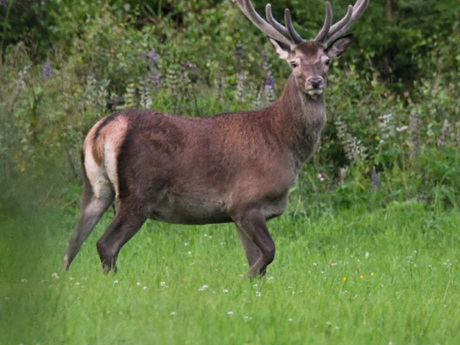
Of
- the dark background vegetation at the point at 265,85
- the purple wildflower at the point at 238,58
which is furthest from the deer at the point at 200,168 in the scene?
the purple wildflower at the point at 238,58

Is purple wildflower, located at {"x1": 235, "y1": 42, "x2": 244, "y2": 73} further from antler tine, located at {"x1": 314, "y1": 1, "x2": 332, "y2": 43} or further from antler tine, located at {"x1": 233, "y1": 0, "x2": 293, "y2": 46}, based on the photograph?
antler tine, located at {"x1": 314, "y1": 1, "x2": 332, "y2": 43}

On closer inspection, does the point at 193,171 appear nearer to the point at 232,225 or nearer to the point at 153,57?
the point at 232,225

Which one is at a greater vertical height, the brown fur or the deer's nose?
the deer's nose

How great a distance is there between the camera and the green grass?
16.8 ft

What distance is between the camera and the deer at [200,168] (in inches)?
327

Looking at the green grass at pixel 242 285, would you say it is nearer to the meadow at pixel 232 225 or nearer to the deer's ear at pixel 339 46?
the meadow at pixel 232 225

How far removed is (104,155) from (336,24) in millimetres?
2273

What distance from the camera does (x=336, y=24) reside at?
30.5 feet

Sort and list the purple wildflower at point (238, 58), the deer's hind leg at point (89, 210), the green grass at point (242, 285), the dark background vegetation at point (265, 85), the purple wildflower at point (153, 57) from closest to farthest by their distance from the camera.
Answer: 1. the green grass at point (242, 285)
2. the deer's hind leg at point (89, 210)
3. the dark background vegetation at point (265, 85)
4. the purple wildflower at point (153, 57)
5. the purple wildflower at point (238, 58)

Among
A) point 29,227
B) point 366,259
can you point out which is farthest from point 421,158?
point 29,227

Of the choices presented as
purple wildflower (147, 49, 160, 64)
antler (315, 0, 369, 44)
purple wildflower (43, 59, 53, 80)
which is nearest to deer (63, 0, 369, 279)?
antler (315, 0, 369, 44)

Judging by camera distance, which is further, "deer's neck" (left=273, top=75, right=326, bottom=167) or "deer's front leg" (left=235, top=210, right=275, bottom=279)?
"deer's neck" (left=273, top=75, right=326, bottom=167)

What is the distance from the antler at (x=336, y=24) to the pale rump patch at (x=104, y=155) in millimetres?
1717

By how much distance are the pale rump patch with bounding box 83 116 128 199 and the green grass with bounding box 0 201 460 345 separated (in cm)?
52
